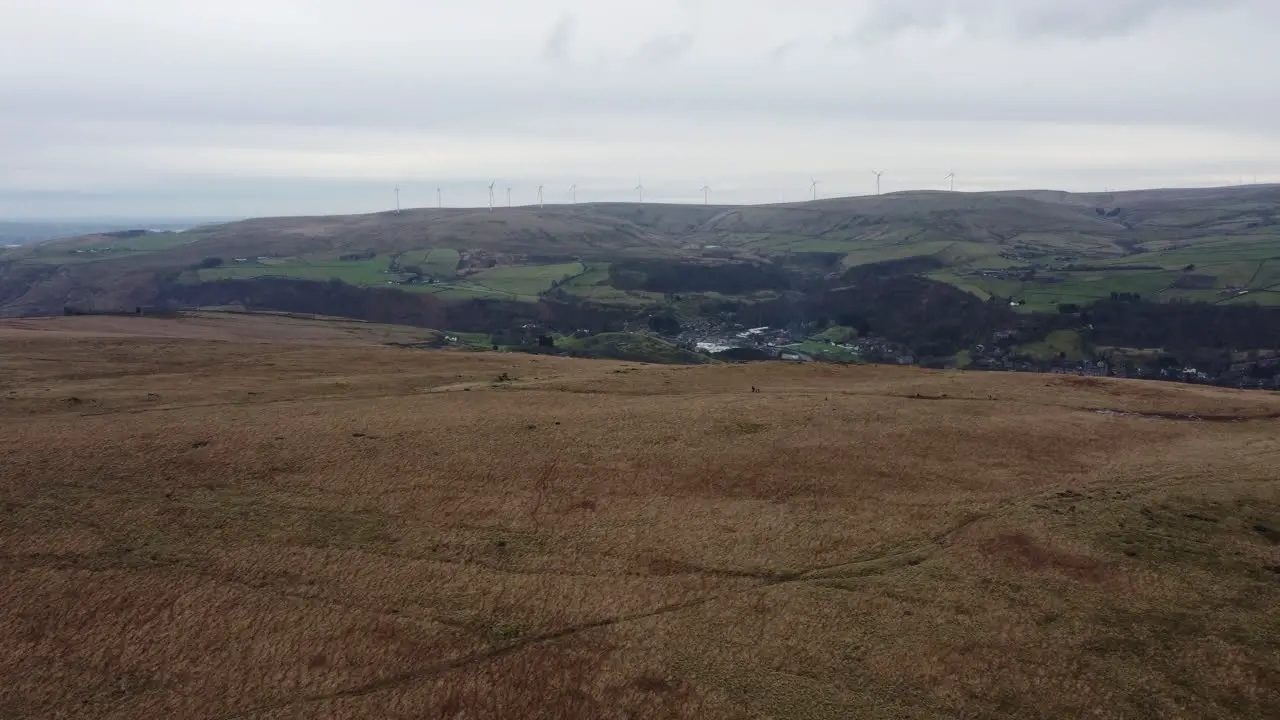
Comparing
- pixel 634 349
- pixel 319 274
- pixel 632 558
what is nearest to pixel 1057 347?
pixel 634 349

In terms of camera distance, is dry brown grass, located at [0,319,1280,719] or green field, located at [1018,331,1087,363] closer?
dry brown grass, located at [0,319,1280,719]

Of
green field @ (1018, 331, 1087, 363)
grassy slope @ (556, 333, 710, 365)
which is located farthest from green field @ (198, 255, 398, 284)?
green field @ (1018, 331, 1087, 363)

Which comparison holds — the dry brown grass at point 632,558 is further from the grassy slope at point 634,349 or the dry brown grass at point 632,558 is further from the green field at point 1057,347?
the green field at point 1057,347

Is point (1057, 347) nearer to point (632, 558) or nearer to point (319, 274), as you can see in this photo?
point (632, 558)

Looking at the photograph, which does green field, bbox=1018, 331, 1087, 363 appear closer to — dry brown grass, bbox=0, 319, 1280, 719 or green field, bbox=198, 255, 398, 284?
dry brown grass, bbox=0, 319, 1280, 719

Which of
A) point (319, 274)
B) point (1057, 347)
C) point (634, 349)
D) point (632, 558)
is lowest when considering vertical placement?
point (1057, 347)

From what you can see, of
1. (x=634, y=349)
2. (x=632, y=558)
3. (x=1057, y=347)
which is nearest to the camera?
(x=632, y=558)

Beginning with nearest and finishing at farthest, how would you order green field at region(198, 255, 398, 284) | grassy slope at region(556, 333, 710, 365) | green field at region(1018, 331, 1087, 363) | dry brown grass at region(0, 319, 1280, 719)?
dry brown grass at region(0, 319, 1280, 719)
grassy slope at region(556, 333, 710, 365)
green field at region(1018, 331, 1087, 363)
green field at region(198, 255, 398, 284)

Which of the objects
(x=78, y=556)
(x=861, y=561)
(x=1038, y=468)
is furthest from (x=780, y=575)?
(x=78, y=556)
